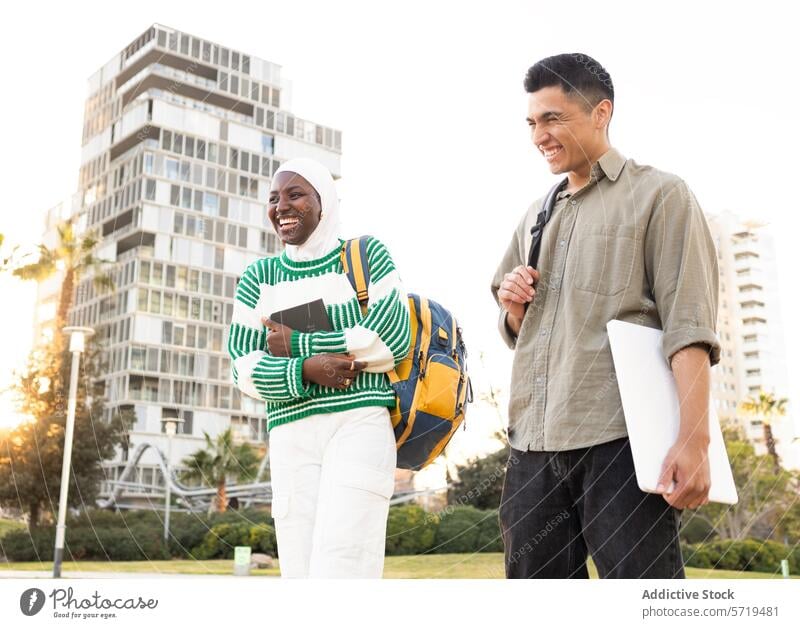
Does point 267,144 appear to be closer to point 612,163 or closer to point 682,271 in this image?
point 612,163

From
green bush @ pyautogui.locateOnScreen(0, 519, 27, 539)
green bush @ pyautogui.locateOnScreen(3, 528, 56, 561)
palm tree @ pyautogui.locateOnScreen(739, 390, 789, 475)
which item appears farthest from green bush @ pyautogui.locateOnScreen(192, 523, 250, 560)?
palm tree @ pyautogui.locateOnScreen(739, 390, 789, 475)

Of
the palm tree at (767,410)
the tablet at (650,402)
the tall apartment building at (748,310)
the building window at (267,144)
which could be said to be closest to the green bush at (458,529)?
the tall apartment building at (748,310)

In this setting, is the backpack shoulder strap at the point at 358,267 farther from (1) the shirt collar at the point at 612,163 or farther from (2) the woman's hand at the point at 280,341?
(1) the shirt collar at the point at 612,163

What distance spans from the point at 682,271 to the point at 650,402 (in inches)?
8.1

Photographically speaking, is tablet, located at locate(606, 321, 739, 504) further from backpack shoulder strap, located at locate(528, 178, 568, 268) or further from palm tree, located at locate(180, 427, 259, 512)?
palm tree, located at locate(180, 427, 259, 512)

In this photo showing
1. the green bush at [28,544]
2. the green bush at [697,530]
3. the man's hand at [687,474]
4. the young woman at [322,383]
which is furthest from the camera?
the green bush at [697,530]

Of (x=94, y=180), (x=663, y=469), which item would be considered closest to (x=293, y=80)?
(x=94, y=180)

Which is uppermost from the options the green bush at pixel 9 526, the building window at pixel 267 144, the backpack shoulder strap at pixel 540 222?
the building window at pixel 267 144

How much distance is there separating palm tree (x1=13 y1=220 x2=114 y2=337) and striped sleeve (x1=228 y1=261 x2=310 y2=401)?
1309 mm

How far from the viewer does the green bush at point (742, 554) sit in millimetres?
6287

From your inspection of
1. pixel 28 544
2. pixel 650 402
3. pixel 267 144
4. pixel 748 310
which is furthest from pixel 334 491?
pixel 28 544

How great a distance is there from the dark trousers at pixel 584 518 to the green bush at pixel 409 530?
89cm

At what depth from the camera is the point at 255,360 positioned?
1652mm

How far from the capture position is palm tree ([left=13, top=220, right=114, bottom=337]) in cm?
294
